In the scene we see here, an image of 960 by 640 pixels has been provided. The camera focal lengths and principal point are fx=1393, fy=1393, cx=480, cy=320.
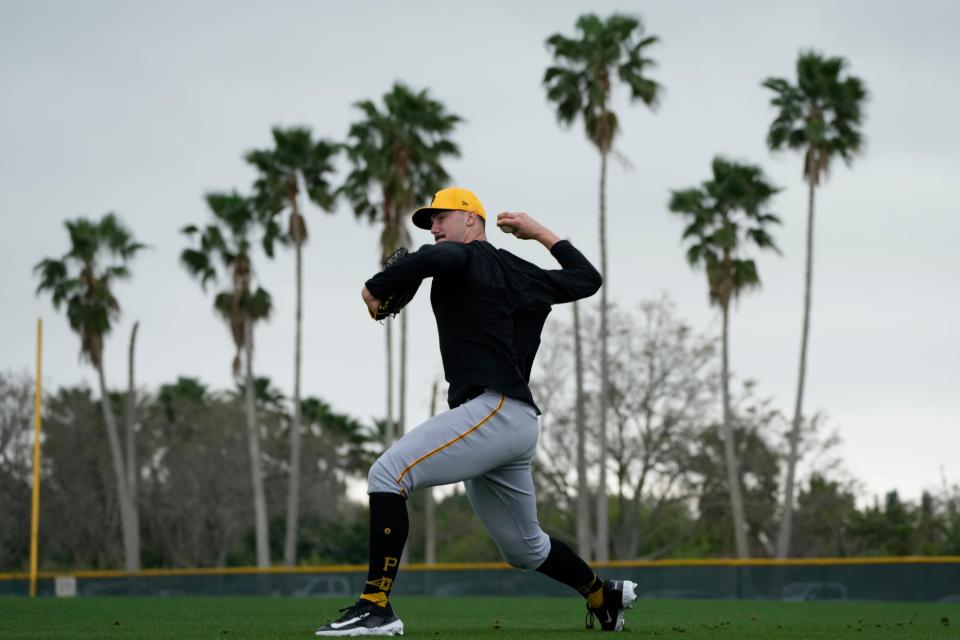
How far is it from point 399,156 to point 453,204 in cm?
3748

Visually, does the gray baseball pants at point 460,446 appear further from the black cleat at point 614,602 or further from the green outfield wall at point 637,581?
the green outfield wall at point 637,581

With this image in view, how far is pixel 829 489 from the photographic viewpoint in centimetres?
5016

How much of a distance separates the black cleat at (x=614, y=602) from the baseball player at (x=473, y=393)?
1.51ft

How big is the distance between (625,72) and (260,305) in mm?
14337

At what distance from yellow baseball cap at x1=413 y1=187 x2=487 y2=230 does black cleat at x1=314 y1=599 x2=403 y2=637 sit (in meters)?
1.91

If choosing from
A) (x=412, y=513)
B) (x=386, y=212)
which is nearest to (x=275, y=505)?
(x=412, y=513)

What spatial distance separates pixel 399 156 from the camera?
4397 centimetres

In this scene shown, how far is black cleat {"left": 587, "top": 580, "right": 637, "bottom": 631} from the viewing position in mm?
7234

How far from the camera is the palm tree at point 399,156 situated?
143ft

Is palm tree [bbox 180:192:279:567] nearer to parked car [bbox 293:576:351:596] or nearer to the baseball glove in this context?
parked car [bbox 293:576:351:596]

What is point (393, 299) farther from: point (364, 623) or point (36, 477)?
point (36, 477)

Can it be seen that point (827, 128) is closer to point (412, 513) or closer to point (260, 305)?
point (260, 305)

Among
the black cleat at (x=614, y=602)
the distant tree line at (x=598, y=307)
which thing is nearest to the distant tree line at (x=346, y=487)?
the distant tree line at (x=598, y=307)

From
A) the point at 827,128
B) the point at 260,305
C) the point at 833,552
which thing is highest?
the point at 827,128
